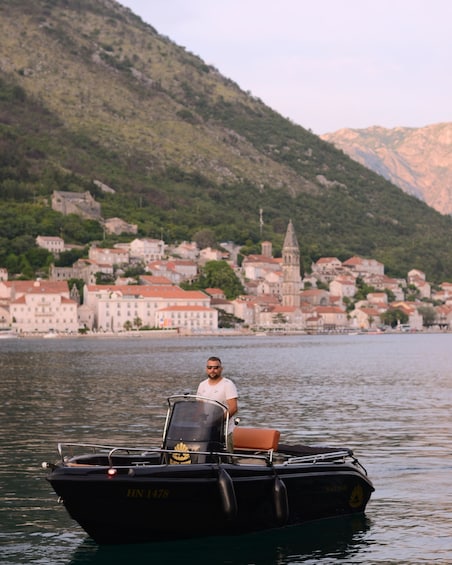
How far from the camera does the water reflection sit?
66.1ft

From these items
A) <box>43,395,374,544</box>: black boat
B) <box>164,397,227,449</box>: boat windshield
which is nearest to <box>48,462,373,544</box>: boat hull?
<box>43,395,374,544</box>: black boat

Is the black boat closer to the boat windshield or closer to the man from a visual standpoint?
the boat windshield

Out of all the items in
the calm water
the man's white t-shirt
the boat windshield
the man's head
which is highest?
the man's head

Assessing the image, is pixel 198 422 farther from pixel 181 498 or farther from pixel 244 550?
pixel 244 550

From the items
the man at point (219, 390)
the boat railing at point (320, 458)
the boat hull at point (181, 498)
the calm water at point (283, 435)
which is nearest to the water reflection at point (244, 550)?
the calm water at point (283, 435)

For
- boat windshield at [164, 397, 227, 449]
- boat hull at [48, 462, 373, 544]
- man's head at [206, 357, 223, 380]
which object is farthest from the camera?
man's head at [206, 357, 223, 380]

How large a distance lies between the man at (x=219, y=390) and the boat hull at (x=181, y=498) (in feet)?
3.68

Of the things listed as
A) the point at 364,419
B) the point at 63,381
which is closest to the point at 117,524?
the point at 364,419

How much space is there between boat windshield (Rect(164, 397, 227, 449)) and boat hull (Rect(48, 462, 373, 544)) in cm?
70

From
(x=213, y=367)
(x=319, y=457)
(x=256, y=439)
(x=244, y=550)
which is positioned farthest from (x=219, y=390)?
(x=244, y=550)

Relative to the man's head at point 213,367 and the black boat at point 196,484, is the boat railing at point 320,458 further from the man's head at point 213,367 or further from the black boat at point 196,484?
the man's head at point 213,367

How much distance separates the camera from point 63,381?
6625 cm

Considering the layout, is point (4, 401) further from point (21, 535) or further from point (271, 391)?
point (21, 535)

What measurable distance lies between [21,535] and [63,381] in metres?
44.9
